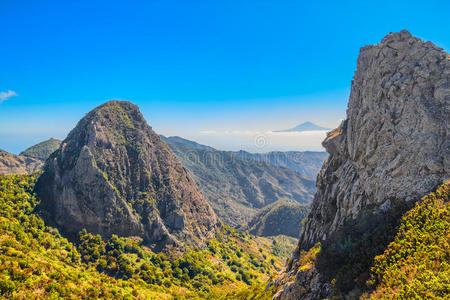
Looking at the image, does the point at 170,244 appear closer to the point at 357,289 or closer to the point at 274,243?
the point at 357,289

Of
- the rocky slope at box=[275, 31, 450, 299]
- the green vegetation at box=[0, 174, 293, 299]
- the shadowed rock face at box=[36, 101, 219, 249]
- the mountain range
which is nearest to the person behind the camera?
the mountain range

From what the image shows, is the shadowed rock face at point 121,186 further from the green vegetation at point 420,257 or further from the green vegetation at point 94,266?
the green vegetation at point 420,257

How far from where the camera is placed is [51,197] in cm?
8150

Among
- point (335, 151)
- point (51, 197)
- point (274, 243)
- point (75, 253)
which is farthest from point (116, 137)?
point (274, 243)

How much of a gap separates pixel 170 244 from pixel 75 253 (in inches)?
1357

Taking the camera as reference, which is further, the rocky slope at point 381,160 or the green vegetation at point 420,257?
the rocky slope at point 381,160

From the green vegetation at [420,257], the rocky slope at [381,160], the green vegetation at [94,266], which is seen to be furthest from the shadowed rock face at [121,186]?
the green vegetation at [420,257]

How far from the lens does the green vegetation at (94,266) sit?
3550 cm

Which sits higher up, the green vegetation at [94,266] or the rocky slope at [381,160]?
the rocky slope at [381,160]

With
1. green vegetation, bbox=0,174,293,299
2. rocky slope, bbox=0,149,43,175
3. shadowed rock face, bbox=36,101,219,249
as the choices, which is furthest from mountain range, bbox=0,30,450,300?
rocky slope, bbox=0,149,43,175

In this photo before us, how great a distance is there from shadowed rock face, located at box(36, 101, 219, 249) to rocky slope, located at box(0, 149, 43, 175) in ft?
265

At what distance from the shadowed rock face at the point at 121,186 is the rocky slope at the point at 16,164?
8085 cm

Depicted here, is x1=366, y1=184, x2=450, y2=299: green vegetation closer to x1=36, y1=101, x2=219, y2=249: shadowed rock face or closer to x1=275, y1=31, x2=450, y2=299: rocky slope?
x1=275, y1=31, x2=450, y2=299: rocky slope

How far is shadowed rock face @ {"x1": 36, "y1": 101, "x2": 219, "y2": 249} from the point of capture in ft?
269
